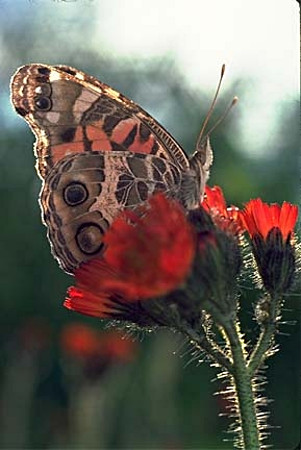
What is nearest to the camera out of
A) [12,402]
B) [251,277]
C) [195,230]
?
[195,230]

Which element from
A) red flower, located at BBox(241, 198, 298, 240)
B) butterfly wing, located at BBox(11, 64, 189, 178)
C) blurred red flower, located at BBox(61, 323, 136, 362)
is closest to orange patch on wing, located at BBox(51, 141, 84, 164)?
butterfly wing, located at BBox(11, 64, 189, 178)

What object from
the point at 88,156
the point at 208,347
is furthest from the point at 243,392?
the point at 88,156

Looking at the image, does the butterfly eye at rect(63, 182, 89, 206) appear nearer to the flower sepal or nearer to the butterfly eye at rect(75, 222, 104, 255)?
the butterfly eye at rect(75, 222, 104, 255)

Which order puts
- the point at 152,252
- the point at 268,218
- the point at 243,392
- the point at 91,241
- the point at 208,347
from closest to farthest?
1. the point at 152,252
2. the point at 243,392
3. the point at 208,347
4. the point at 268,218
5. the point at 91,241

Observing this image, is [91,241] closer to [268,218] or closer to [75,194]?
[75,194]

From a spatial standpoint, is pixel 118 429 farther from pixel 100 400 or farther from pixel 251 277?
pixel 251 277

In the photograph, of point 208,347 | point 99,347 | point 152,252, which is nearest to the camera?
point 152,252

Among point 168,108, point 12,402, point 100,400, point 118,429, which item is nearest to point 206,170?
point 100,400
